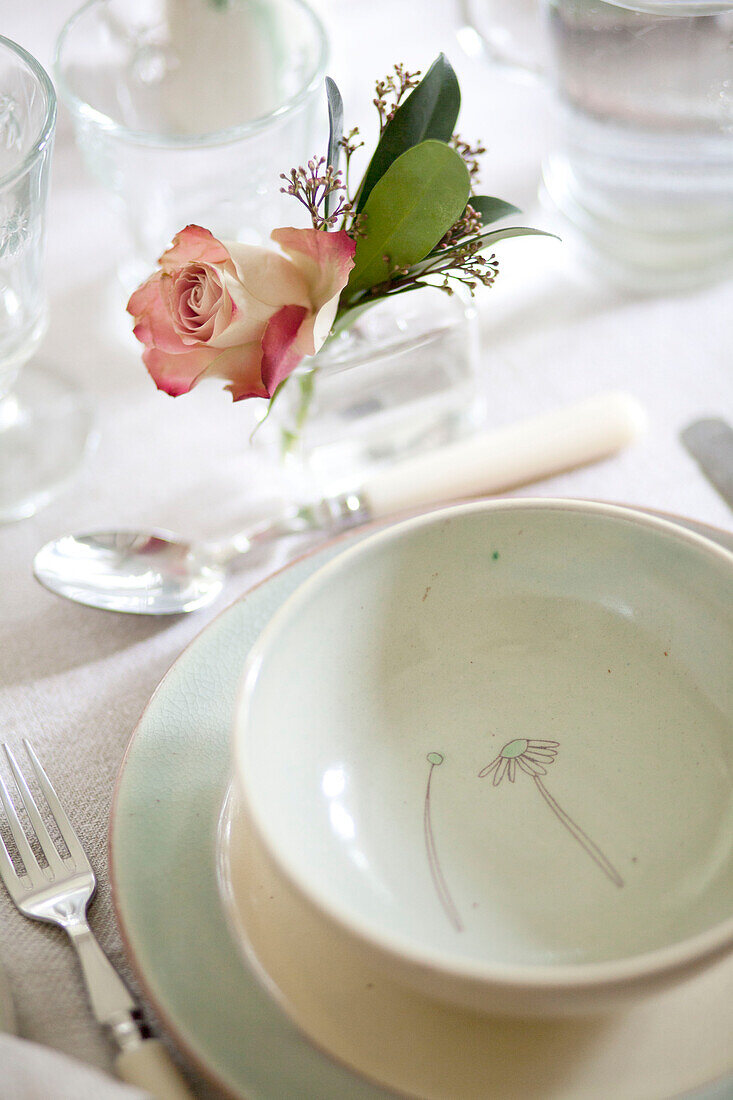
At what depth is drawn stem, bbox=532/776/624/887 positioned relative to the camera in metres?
0.34

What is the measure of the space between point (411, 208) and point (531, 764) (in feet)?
0.77

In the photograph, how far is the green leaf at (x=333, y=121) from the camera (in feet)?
1.34

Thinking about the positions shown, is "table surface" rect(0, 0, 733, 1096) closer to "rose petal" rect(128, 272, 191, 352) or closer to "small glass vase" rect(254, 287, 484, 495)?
"small glass vase" rect(254, 287, 484, 495)

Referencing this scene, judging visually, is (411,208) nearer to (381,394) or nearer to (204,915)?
(381,394)

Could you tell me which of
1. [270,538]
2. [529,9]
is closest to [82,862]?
[270,538]

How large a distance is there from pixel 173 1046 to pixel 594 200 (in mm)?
549

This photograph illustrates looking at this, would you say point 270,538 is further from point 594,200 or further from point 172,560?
point 594,200

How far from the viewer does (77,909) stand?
363 millimetres

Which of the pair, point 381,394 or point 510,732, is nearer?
point 510,732

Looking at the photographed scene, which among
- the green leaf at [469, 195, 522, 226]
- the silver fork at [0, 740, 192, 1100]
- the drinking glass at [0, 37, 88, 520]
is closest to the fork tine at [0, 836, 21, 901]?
the silver fork at [0, 740, 192, 1100]

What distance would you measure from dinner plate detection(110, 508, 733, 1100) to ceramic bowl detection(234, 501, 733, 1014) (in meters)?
0.03

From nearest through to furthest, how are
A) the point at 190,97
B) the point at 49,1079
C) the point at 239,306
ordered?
the point at 49,1079, the point at 239,306, the point at 190,97

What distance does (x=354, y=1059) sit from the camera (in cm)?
30

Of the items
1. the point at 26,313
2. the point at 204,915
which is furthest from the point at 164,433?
the point at 204,915
